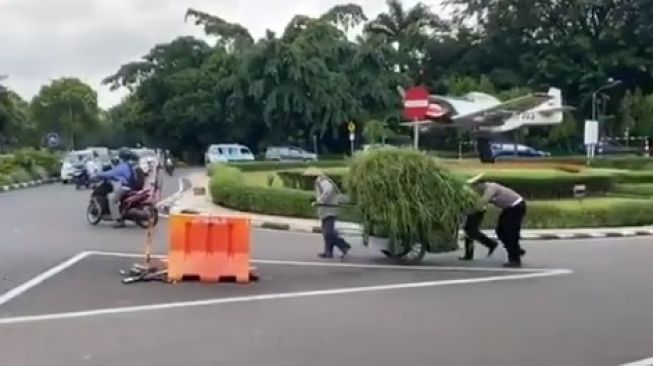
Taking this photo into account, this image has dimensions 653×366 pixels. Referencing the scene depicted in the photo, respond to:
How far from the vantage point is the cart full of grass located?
50.5 feet

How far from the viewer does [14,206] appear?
1127 inches

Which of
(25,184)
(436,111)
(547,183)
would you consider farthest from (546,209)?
(436,111)

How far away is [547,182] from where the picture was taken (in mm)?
26703

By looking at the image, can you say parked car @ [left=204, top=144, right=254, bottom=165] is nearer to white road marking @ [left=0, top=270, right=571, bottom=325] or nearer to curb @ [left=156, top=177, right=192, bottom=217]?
curb @ [left=156, top=177, right=192, bottom=217]

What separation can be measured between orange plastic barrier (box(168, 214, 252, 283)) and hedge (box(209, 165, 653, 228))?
10.1 m

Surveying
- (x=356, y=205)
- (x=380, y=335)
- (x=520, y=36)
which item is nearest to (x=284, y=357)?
(x=380, y=335)

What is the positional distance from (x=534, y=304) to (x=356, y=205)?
4.90 metres

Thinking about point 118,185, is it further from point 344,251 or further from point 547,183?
point 547,183

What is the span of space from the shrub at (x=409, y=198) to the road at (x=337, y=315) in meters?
0.55

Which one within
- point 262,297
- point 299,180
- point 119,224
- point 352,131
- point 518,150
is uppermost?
→ point 352,131

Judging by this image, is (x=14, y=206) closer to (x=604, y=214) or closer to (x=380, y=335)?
(x=604, y=214)

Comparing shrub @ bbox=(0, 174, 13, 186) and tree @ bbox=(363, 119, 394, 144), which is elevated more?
tree @ bbox=(363, 119, 394, 144)

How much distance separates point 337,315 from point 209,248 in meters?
3.41

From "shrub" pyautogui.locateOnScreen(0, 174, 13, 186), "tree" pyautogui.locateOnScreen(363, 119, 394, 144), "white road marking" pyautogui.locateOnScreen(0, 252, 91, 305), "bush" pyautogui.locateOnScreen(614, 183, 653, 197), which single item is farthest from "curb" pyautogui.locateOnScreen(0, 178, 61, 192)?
"white road marking" pyautogui.locateOnScreen(0, 252, 91, 305)
